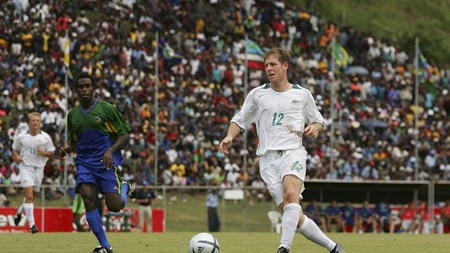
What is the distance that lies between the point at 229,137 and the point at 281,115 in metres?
0.69

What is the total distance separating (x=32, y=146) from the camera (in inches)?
1000

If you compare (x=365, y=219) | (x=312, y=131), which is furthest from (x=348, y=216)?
(x=312, y=131)

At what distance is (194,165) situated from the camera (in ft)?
127

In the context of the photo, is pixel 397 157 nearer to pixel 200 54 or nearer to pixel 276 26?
pixel 200 54

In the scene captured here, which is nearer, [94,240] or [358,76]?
[94,240]

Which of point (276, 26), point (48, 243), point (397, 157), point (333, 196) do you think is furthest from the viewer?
point (276, 26)

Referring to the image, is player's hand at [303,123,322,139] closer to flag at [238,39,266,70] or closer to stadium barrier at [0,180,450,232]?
stadium barrier at [0,180,450,232]

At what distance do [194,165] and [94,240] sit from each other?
745 inches

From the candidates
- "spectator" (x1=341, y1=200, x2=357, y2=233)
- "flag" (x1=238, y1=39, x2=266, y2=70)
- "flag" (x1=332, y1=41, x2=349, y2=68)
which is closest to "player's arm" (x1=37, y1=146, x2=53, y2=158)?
"spectator" (x1=341, y1=200, x2=357, y2=233)

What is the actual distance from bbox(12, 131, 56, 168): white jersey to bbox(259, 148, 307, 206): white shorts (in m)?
11.5

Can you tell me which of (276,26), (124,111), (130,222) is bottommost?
(130,222)

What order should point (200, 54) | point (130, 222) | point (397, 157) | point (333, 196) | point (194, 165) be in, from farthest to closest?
point (200, 54) → point (397, 157) → point (194, 165) → point (333, 196) → point (130, 222)

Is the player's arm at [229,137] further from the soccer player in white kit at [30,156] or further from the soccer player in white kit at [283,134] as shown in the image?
the soccer player in white kit at [30,156]

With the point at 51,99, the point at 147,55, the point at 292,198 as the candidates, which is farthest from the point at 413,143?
the point at 292,198
